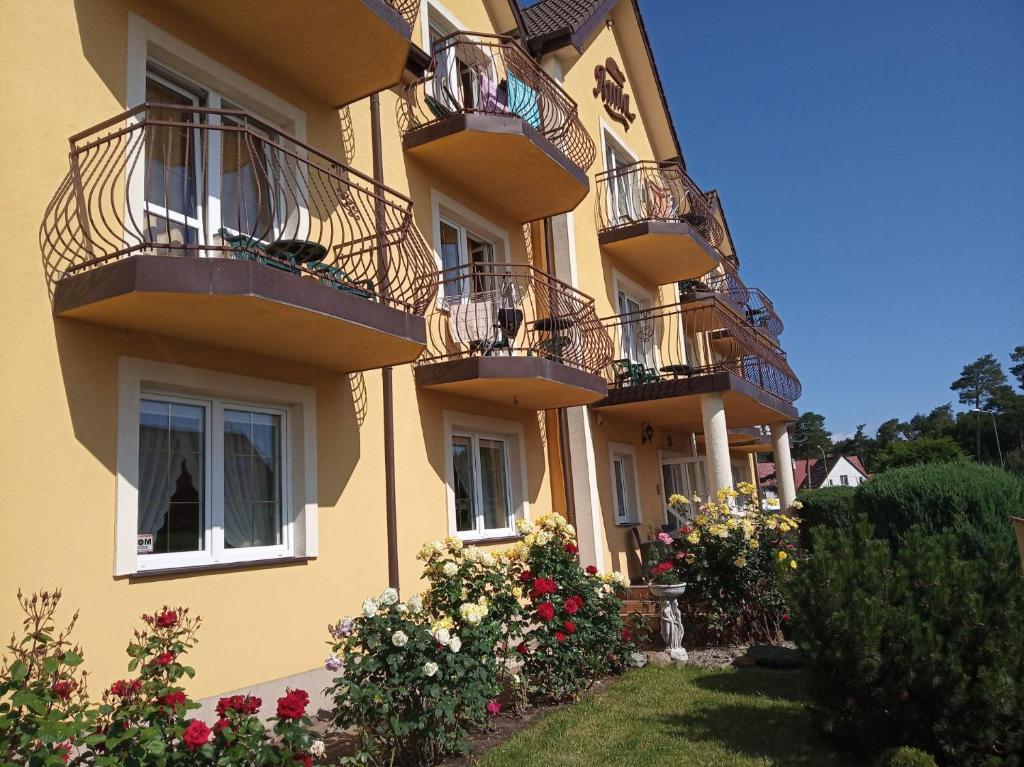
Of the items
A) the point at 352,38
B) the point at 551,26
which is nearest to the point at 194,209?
the point at 352,38

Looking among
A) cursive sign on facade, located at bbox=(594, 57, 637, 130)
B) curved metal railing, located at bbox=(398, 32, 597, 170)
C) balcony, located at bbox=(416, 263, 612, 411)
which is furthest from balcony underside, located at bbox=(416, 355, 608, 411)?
cursive sign on facade, located at bbox=(594, 57, 637, 130)

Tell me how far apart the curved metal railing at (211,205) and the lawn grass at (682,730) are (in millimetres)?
3990

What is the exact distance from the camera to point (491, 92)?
1019 centimetres

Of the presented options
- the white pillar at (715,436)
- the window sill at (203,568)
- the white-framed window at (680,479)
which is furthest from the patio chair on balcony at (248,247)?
the white-framed window at (680,479)

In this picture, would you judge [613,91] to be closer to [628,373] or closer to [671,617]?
[628,373]

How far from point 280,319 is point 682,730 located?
14.6 feet

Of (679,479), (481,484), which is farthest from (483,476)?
(679,479)

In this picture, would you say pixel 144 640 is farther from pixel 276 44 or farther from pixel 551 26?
→ pixel 551 26

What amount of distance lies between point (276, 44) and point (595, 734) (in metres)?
6.73

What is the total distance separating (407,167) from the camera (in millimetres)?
9172

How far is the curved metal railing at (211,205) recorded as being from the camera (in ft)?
17.2

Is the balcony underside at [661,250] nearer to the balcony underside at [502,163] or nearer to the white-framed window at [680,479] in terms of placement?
the balcony underside at [502,163]

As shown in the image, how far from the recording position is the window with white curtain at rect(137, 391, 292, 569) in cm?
569

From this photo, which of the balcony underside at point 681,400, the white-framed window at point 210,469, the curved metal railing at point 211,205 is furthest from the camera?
the balcony underside at point 681,400
